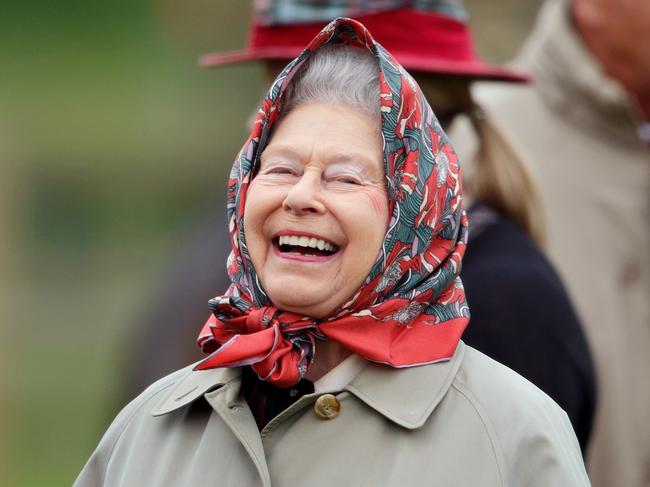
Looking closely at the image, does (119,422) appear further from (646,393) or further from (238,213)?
(646,393)

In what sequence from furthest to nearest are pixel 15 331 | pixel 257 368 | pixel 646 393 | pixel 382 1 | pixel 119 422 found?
pixel 15 331 < pixel 646 393 < pixel 382 1 < pixel 119 422 < pixel 257 368

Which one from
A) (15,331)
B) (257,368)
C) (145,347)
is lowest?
(15,331)

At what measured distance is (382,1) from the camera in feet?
12.5

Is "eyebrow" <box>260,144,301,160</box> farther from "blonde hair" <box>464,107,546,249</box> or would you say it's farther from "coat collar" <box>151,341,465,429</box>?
"blonde hair" <box>464,107,546,249</box>

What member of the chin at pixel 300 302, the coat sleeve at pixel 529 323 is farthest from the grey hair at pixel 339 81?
the coat sleeve at pixel 529 323

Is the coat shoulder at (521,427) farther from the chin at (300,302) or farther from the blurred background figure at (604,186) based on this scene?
the blurred background figure at (604,186)

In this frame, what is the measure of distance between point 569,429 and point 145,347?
85.1 inches

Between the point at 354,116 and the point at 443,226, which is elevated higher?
the point at 354,116

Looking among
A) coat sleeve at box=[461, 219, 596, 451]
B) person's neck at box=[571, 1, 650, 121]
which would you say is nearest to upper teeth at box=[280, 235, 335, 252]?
coat sleeve at box=[461, 219, 596, 451]

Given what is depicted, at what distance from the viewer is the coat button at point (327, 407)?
2.43m

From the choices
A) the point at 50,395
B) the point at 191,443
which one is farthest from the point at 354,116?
the point at 50,395

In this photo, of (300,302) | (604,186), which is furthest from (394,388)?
(604,186)

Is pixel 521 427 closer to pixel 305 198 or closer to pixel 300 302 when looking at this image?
pixel 300 302

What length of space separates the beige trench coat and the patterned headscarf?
58 mm
